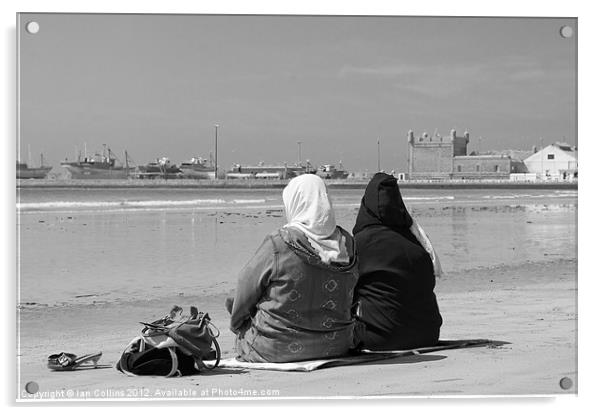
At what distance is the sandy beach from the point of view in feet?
15.3

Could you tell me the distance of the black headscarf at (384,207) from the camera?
16.0 feet

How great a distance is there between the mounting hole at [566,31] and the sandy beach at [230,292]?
4.74ft

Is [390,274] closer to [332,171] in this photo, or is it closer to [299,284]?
[299,284]

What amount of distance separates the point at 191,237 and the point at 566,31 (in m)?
7.39

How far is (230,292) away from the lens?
7.07 m

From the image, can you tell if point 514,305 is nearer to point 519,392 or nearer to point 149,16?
point 519,392

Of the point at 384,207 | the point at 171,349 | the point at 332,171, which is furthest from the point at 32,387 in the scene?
the point at 332,171

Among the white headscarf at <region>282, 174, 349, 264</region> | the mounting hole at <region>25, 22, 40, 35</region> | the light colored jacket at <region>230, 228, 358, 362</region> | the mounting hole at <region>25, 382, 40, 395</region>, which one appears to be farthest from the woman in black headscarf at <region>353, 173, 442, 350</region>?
the mounting hole at <region>25, 22, 40, 35</region>

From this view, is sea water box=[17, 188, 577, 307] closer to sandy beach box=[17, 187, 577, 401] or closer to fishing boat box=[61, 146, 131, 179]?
sandy beach box=[17, 187, 577, 401]

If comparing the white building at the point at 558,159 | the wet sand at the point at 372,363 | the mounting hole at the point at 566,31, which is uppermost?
the mounting hole at the point at 566,31

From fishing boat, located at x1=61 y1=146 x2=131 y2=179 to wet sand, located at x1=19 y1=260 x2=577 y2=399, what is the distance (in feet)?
3.51

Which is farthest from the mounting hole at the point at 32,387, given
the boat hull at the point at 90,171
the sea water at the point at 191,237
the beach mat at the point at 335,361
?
the boat hull at the point at 90,171

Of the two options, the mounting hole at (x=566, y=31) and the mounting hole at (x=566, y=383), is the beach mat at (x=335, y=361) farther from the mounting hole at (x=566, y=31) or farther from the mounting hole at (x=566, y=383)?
the mounting hole at (x=566, y=31)

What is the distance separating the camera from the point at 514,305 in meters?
6.70
